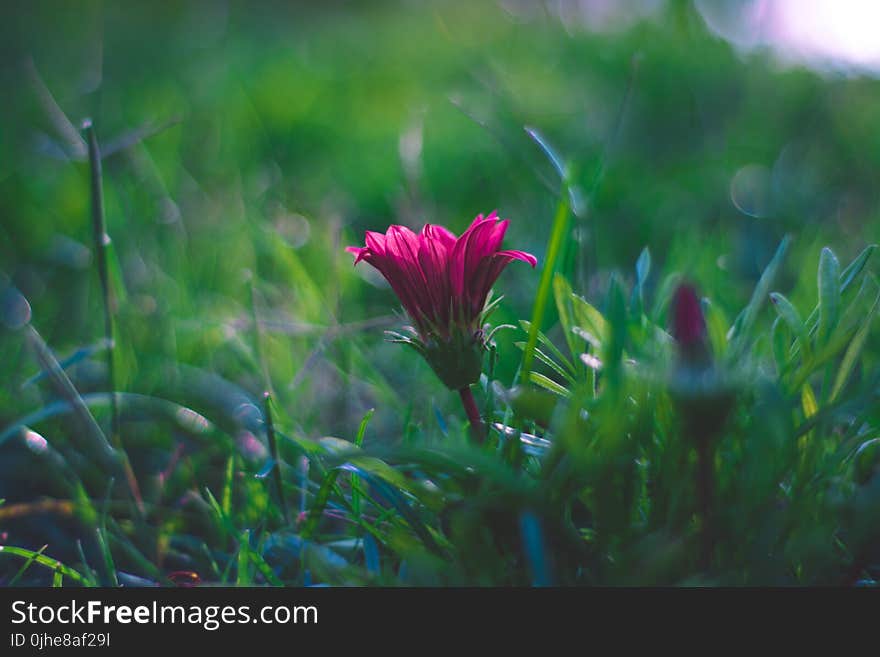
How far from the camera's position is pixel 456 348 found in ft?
2.20

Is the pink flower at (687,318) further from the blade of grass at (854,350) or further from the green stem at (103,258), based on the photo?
the green stem at (103,258)

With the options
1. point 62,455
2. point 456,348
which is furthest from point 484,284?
point 62,455

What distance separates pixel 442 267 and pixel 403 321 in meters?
0.48

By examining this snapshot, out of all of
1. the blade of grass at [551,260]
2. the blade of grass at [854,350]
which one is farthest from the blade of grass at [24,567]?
the blade of grass at [854,350]

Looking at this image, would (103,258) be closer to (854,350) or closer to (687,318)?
(687,318)

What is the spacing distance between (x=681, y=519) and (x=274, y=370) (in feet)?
2.21

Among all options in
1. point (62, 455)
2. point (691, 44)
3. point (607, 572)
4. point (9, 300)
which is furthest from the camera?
point (691, 44)

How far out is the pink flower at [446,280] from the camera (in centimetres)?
65

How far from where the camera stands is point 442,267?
67 centimetres

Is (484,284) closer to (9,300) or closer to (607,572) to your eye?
(607,572)

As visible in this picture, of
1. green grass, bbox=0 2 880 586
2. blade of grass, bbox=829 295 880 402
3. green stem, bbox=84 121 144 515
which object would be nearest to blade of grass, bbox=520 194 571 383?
green grass, bbox=0 2 880 586

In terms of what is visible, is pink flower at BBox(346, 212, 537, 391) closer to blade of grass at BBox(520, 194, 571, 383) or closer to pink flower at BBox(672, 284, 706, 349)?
blade of grass at BBox(520, 194, 571, 383)

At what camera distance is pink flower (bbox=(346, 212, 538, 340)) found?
0.65 meters

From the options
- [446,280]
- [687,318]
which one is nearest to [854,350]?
[687,318]
